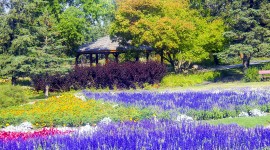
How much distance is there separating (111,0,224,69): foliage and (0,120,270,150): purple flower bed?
18556mm

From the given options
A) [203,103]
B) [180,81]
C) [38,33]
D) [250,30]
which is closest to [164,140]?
[203,103]

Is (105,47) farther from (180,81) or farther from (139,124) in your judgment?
(139,124)

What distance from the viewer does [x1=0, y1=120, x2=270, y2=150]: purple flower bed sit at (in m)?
6.17

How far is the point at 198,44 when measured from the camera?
30172mm

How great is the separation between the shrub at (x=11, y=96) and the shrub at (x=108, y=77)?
8246mm

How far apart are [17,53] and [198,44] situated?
1472cm

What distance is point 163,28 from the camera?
25766 millimetres

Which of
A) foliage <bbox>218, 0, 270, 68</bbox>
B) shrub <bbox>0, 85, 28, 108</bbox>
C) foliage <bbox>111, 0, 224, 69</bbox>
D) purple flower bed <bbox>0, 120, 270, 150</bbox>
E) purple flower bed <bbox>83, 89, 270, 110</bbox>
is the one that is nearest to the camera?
purple flower bed <bbox>0, 120, 270, 150</bbox>

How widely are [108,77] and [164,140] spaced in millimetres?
17254

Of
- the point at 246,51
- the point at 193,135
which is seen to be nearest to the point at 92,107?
the point at 193,135

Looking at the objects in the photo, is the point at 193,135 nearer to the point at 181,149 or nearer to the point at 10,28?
the point at 181,149

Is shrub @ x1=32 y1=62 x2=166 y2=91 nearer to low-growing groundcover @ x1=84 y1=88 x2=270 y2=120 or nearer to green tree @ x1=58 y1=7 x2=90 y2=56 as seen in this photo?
low-growing groundcover @ x1=84 y1=88 x2=270 y2=120

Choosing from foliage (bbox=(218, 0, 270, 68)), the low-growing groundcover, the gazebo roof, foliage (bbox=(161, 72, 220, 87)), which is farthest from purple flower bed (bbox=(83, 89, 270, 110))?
the gazebo roof

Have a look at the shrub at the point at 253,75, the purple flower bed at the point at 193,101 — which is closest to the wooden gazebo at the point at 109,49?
the shrub at the point at 253,75
